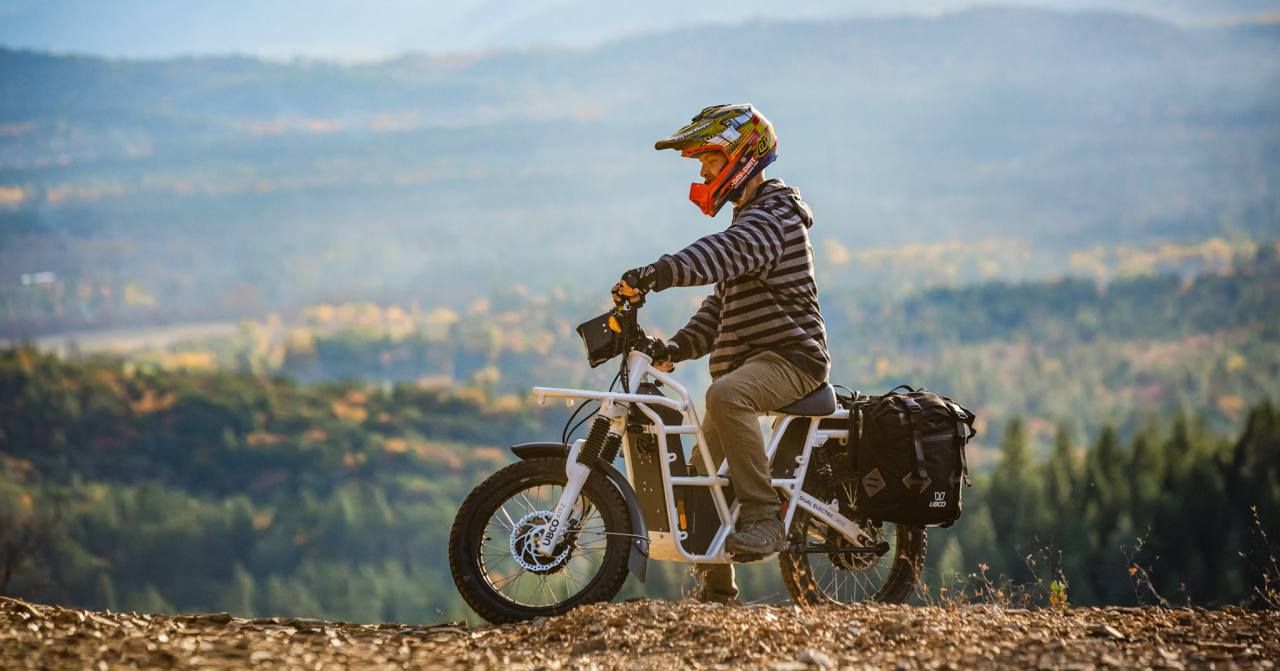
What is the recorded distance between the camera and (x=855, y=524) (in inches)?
333

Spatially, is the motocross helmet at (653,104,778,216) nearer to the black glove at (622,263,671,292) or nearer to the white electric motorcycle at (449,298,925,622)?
the black glove at (622,263,671,292)

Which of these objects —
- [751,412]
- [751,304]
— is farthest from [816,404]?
[751,304]

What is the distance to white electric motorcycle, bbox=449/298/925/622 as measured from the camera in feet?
24.7

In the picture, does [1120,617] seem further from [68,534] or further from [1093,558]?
[68,534]

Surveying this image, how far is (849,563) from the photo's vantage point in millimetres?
8508

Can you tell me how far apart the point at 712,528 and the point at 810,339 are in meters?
1.19

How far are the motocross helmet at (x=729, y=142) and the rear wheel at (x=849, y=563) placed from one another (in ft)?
6.38

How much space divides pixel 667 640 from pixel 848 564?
6.17ft

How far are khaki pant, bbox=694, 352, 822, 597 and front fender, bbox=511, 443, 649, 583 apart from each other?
572 mm

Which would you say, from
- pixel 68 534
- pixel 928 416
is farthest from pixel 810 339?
pixel 68 534

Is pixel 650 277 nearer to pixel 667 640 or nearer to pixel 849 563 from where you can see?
pixel 667 640

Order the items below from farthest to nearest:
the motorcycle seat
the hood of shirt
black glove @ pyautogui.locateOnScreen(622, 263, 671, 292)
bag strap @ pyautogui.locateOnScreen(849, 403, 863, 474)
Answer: bag strap @ pyautogui.locateOnScreen(849, 403, 863, 474) → the motorcycle seat → the hood of shirt → black glove @ pyautogui.locateOnScreen(622, 263, 671, 292)

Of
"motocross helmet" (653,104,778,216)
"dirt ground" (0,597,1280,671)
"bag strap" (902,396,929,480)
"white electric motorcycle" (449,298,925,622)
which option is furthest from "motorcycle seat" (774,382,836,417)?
"motocross helmet" (653,104,778,216)

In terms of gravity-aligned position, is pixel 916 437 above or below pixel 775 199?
below
